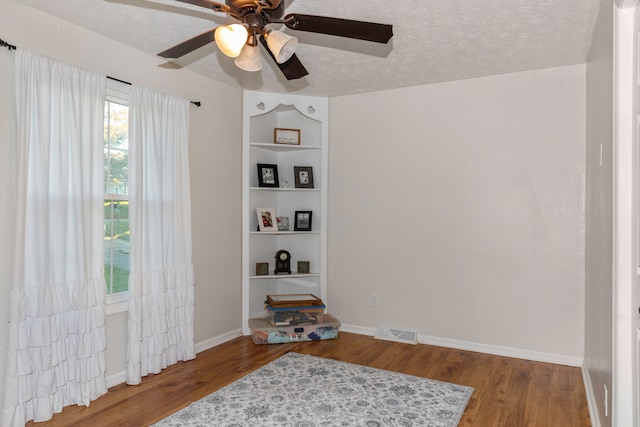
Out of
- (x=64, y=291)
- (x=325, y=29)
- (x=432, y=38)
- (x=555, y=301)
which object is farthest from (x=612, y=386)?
(x=64, y=291)

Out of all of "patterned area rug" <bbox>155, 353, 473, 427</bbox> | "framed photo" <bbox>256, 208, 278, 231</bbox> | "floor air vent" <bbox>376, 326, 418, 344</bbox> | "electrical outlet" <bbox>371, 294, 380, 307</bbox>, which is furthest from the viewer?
"framed photo" <bbox>256, 208, 278, 231</bbox>

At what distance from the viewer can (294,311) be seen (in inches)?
162

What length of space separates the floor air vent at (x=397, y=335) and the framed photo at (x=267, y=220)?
4.84 feet

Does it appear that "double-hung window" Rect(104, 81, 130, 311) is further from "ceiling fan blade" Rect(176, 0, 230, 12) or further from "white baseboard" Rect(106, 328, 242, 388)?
"ceiling fan blade" Rect(176, 0, 230, 12)

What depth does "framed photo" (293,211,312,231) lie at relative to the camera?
15.2 ft

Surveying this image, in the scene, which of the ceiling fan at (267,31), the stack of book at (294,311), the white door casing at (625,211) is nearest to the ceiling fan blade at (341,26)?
the ceiling fan at (267,31)

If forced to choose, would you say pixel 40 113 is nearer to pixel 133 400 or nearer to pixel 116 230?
pixel 116 230

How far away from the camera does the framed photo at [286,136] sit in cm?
454

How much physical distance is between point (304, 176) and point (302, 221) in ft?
1.58

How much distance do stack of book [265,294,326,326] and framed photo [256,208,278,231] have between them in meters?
0.72

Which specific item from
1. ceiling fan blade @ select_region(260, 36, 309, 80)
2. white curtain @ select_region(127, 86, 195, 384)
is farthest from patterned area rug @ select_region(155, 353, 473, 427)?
ceiling fan blade @ select_region(260, 36, 309, 80)

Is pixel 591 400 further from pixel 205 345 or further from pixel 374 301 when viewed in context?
pixel 205 345

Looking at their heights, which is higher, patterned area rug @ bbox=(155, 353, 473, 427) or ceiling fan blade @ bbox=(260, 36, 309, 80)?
ceiling fan blade @ bbox=(260, 36, 309, 80)

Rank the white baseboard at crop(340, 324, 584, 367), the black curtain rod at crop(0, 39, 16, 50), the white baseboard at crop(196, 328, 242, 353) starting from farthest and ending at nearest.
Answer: the white baseboard at crop(196, 328, 242, 353) < the white baseboard at crop(340, 324, 584, 367) < the black curtain rod at crop(0, 39, 16, 50)
